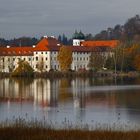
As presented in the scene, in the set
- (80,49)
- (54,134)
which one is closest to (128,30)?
(80,49)

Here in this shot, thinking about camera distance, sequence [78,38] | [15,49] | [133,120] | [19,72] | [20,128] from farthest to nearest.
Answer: [78,38] < [15,49] < [19,72] < [133,120] < [20,128]

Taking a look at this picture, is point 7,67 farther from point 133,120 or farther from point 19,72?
point 133,120

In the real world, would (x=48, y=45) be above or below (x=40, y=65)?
above

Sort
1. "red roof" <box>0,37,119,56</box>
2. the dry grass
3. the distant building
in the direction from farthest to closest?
"red roof" <box>0,37,119,56</box> → the distant building → the dry grass

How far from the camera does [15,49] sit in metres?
84.8

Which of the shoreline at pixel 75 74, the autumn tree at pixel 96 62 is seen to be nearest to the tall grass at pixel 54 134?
the shoreline at pixel 75 74

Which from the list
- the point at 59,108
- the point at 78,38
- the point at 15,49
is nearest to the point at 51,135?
the point at 59,108

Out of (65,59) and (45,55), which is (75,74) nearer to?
(65,59)

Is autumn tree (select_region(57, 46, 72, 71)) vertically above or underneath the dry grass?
above

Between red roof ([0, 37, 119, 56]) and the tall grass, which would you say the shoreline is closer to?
red roof ([0, 37, 119, 56])

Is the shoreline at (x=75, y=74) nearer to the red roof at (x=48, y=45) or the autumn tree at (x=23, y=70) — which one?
the autumn tree at (x=23, y=70)

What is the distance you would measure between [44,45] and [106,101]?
176 feet

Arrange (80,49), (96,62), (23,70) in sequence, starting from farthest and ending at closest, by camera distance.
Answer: (80,49) → (96,62) → (23,70)

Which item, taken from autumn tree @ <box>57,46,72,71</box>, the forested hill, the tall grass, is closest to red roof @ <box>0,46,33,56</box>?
autumn tree @ <box>57,46,72,71</box>
